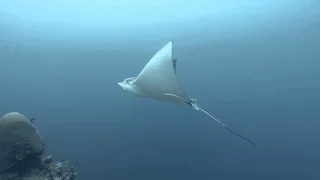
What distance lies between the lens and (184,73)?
13.3 metres

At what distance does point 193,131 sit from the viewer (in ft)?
42.3

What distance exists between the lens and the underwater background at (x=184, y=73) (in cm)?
1223

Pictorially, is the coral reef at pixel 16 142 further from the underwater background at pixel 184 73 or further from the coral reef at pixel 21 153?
the underwater background at pixel 184 73

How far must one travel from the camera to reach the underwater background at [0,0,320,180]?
12.2m

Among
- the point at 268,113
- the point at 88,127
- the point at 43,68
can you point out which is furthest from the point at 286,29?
the point at 43,68

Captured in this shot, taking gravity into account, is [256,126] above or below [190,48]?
below

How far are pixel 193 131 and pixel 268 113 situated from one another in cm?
355

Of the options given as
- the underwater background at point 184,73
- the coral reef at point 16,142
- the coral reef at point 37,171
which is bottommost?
the coral reef at point 37,171

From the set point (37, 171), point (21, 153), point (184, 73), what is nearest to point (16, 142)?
point (21, 153)

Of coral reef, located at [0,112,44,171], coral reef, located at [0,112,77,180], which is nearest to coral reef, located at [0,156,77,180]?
coral reef, located at [0,112,77,180]

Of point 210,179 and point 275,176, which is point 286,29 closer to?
point 275,176

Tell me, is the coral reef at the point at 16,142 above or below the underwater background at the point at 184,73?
below

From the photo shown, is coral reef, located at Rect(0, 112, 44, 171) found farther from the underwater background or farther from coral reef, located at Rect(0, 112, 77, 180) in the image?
the underwater background

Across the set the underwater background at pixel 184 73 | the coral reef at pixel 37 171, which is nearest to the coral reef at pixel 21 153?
the coral reef at pixel 37 171
